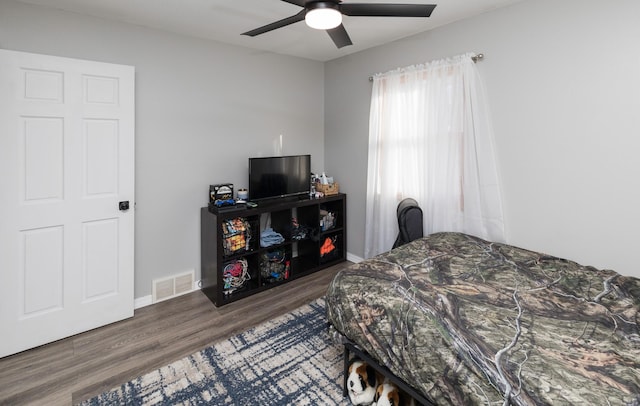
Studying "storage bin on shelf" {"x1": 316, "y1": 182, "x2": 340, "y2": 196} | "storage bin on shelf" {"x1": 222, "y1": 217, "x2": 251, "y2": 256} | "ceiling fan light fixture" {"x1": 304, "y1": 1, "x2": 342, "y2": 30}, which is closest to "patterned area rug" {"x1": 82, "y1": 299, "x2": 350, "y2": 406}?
"storage bin on shelf" {"x1": 222, "y1": 217, "x2": 251, "y2": 256}

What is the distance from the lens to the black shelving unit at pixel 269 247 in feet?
10.1

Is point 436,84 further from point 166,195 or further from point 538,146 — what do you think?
point 166,195

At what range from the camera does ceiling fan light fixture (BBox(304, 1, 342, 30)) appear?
1830 mm

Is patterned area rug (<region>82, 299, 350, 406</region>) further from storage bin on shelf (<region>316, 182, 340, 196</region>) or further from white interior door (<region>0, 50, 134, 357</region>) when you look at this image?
storage bin on shelf (<region>316, 182, 340, 196</region>)

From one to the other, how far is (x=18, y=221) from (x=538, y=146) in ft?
13.0

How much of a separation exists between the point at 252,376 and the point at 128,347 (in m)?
1.06

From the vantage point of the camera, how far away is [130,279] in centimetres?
280

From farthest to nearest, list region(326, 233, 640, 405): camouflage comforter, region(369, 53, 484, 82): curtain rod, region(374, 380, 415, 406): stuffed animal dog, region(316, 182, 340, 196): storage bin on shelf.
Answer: region(316, 182, 340, 196): storage bin on shelf
region(369, 53, 484, 82): curtain rod
region(374, 380, 415, 406): stuffed animal dog
region(326, 233, 640, 405): camouflage comforter

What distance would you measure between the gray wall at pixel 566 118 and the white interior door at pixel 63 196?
303 cm

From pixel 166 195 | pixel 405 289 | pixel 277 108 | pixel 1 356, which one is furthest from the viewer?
pixel 277 108

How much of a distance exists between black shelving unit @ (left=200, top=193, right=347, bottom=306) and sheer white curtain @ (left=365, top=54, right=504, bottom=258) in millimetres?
535

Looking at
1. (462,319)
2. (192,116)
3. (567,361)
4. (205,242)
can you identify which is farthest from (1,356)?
(567,361)

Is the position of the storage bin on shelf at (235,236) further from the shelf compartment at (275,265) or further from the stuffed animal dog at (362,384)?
the stuffed animal dog at (362,384)

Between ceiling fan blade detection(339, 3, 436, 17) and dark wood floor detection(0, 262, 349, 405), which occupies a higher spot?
ceiling fan blade detection(339, 3, 436, 17)
